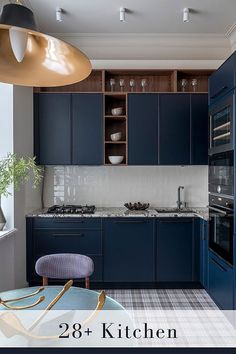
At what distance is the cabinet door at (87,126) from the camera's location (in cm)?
365

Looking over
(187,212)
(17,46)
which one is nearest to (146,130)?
(187,212)

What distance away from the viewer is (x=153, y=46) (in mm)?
3881

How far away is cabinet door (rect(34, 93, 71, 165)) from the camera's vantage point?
3.65m

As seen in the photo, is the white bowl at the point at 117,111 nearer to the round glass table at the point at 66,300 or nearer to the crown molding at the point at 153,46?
the crown molding at the point at 153,46

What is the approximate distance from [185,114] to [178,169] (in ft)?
2.40

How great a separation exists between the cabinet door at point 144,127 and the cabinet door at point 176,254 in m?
0.95

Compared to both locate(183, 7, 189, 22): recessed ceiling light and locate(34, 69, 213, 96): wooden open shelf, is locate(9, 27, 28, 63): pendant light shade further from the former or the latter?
locate(34, 69, 213, 96): wooden open shelf

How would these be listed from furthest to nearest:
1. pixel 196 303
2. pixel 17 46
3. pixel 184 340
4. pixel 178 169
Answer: pixel 178 169, pixel 196 303, pixel 184 340, pixel 17 46

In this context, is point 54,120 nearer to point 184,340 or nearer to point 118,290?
point 118,290

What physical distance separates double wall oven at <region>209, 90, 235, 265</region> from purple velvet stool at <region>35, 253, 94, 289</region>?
4.01 ft

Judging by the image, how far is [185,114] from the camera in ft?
12.0

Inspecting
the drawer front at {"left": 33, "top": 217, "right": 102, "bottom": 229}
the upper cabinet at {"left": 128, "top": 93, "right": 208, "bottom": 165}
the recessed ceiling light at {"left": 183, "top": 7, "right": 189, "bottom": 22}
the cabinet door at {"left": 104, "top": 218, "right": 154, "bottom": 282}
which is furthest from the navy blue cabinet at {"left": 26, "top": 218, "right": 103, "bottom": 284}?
the recessed ceiling light at {"left": 183, "top": 7, "right": 189, "bottom": 22}

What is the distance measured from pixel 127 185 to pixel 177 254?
1094 mm

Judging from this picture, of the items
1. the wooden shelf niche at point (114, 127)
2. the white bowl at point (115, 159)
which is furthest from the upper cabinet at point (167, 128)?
the wooden shelf niche at point (114, 127)
